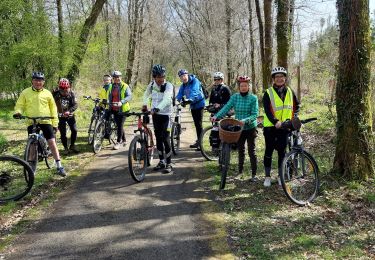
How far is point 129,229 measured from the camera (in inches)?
197

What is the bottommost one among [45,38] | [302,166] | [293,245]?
[293,245]

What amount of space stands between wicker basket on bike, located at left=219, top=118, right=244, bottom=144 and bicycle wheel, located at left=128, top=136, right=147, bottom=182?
1586mm

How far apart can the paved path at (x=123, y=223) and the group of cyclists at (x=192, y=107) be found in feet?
3.38

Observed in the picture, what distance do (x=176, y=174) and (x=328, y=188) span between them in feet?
9.62

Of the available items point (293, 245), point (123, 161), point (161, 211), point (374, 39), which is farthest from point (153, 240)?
point (374, 39)

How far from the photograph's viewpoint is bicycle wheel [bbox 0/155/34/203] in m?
6.02

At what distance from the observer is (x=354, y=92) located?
6.13 m

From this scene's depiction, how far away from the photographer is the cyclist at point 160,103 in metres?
7.18

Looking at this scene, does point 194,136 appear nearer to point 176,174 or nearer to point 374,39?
point 176,174

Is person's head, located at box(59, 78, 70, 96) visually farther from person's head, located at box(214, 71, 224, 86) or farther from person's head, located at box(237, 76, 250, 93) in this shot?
person's head, located at box(237, 76, 250, 93)

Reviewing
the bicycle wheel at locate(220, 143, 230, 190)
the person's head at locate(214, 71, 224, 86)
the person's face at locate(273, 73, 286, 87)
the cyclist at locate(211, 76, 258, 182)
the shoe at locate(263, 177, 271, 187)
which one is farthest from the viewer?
the person's head at locate(214, 71, 224, 86)

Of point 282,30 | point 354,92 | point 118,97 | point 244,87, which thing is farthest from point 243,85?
point 282,30

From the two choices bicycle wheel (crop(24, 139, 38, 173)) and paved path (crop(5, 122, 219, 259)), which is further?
bicycle wheel (crop(24, 139, 38, 173))

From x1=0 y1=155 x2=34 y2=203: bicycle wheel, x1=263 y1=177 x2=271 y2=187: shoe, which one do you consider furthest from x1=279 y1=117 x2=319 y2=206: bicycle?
x1=0 y1=155 x2=34 y2=203: bicycle wheel
